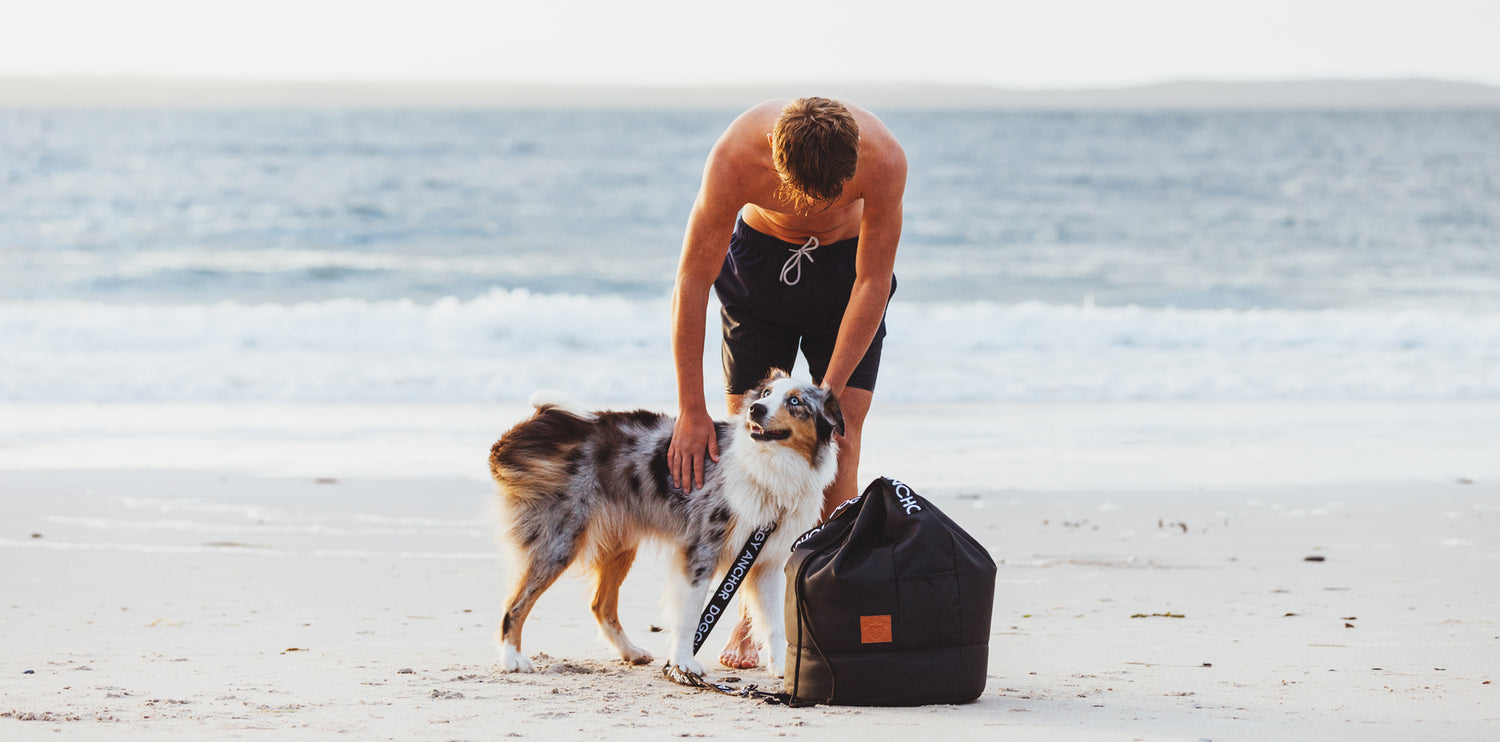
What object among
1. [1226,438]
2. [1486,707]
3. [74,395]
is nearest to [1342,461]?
[1226,438]

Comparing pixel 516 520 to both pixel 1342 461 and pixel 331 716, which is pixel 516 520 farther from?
pixel 1342 461

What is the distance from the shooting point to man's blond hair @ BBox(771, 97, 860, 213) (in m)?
3.45

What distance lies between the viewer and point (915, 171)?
121ft

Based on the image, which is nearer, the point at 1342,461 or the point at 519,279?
the point at 1342,461

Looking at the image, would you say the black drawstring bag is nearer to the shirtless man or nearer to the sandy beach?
the sandy beach

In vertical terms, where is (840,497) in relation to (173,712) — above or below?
above

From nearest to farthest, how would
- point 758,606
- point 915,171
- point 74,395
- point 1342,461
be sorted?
point 758,606, point 1342,461, point 74,395, point 915,171

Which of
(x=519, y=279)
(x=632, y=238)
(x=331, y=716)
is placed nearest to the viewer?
(x=331, y=716)

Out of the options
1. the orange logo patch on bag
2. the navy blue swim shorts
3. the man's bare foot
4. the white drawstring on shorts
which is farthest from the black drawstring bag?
the white drawstring on shorts

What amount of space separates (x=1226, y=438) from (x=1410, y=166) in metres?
35.3

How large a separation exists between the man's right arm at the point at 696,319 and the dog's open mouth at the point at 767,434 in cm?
23

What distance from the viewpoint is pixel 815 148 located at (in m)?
3.44

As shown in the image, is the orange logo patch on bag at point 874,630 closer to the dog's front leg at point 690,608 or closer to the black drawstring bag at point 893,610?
the black drawstring bag at point 893,610

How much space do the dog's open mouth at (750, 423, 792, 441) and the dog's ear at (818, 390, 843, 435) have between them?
12 cm
